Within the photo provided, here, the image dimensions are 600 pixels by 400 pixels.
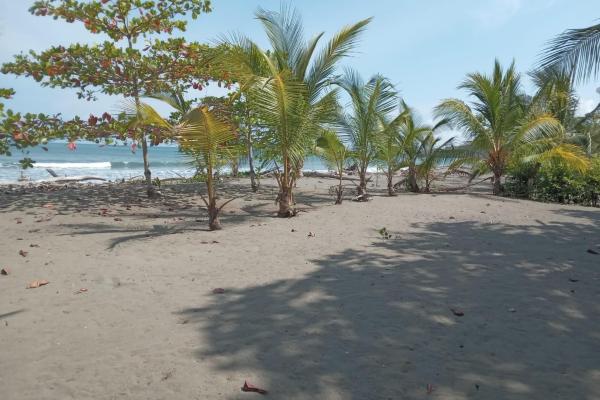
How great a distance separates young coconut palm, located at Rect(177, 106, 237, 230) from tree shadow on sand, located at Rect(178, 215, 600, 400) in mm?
2655

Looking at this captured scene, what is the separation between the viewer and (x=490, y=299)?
3648mm

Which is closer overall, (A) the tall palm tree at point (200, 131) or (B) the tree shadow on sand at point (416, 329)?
(B) the tree shadow on sand at point (416, 329)

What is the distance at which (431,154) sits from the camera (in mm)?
12445

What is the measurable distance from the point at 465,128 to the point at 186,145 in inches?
355

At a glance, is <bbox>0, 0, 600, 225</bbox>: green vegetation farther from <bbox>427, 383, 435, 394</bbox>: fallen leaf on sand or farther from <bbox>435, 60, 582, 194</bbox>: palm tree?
<bbox>427, 383, 435, 394</bbox>: fallen leaf on sand

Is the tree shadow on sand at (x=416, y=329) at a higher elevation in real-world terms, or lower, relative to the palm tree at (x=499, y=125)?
lower

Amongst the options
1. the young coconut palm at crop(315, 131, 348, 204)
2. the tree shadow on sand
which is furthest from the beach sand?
the young coconut palm at crop(315, 131, 348, 204)

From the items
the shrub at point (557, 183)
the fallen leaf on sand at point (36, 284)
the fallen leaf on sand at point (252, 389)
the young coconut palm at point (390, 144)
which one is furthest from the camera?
the young coconut palm at point (390, 144)

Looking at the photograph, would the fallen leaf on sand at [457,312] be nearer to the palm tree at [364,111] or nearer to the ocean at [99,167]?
the ocean at [99,167]

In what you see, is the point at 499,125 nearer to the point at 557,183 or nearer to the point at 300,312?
the point at 557,183

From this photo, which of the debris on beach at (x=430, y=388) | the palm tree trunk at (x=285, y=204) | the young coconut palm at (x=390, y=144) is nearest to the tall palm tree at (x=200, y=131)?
the palm tree trunk at (x=285, y=204)

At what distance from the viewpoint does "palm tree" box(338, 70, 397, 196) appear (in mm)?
9938

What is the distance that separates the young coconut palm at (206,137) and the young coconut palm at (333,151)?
10.3 feet

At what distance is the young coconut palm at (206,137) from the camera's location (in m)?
6.14
